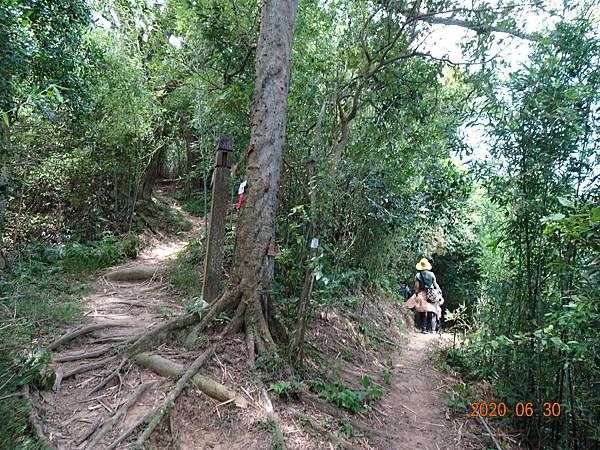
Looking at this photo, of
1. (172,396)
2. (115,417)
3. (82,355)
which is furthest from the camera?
(82,355)

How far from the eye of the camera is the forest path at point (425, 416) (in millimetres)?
3408

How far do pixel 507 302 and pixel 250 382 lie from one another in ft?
9.59

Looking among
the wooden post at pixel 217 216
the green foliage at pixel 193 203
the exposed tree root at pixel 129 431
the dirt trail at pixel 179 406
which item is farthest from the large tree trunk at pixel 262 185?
the green foliage at pixel 193 203

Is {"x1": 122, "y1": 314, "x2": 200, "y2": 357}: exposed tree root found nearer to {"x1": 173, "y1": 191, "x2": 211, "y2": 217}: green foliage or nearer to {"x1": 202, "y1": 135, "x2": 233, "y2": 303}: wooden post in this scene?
{"x1": 202, "y1": 135, "x2": 233, "y2": 303}: wooden post

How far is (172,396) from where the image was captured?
2.68 m

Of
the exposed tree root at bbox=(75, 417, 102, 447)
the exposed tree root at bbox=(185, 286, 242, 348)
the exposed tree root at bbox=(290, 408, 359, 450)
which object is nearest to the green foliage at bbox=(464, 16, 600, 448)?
the exposed tree root at bbox=(290, 408, 359, 450)

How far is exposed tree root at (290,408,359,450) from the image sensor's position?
2.80 meters

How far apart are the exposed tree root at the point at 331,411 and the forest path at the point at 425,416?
18cm

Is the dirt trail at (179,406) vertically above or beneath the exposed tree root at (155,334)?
beneath

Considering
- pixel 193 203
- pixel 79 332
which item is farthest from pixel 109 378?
pixel 193 203

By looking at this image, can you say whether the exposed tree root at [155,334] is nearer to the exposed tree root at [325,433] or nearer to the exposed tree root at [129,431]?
the exposed tree root at [129,431]

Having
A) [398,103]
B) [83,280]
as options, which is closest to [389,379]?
[398,103]
